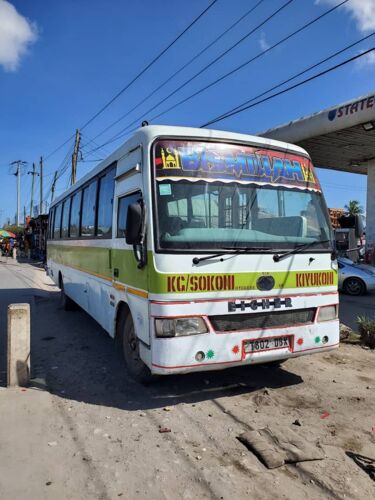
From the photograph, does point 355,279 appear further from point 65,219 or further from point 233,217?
point 233,217

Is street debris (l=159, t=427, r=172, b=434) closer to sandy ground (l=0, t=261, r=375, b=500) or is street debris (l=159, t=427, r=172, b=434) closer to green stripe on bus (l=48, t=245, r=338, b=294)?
sandy ground (l=0, t=261, r=375, b=500)

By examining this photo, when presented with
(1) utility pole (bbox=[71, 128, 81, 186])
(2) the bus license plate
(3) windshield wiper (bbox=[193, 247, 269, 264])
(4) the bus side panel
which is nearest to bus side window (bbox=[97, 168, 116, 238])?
(4) the bus side panel

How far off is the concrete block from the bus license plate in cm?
269

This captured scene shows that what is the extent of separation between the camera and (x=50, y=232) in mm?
13102

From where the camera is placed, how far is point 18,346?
5.27 m


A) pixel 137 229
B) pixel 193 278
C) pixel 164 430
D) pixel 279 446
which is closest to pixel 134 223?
pixel 137 229

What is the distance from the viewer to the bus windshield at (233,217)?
449cm

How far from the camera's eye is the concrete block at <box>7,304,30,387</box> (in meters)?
5.21

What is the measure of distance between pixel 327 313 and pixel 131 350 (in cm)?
242

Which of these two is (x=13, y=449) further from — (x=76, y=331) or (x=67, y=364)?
(x=76, y=331)

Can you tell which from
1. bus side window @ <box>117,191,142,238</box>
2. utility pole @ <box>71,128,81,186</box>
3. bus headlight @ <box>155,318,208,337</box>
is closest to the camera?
bus headlight @ <box>155,318,208,337</box>

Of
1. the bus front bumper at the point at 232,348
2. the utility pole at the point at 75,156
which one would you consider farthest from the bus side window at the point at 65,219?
the utility pole at the point at 75,156

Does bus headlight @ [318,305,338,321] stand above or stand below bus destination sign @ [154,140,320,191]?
below

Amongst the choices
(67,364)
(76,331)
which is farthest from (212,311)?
(76,331)
